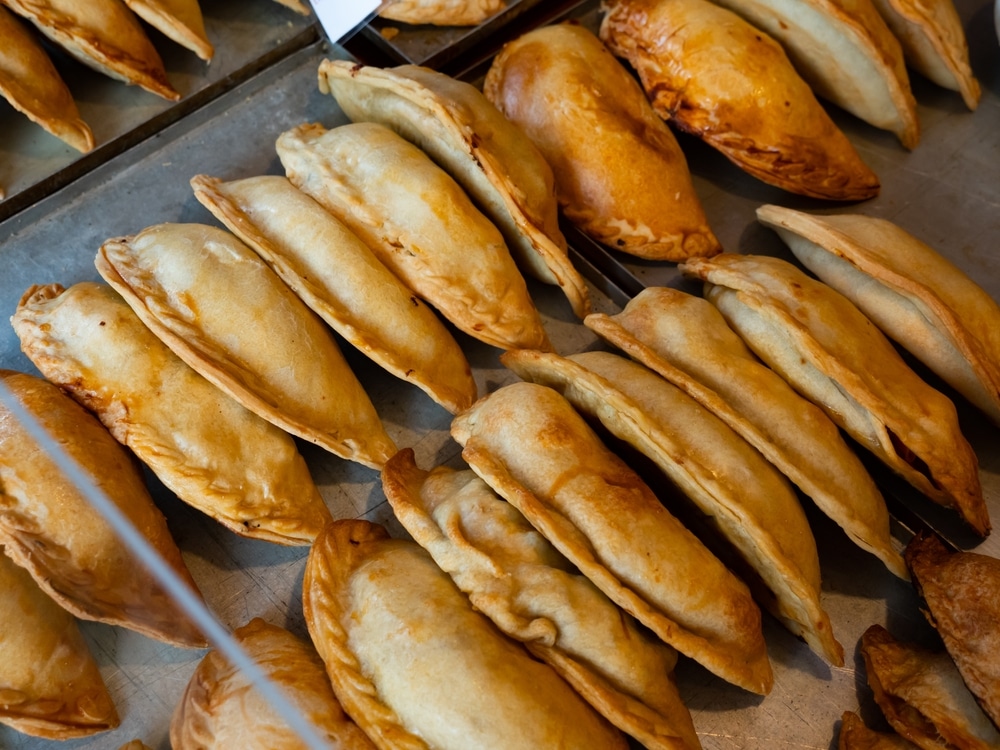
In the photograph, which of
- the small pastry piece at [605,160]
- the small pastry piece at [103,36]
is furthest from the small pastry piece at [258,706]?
the small pastry piece at [103,36]

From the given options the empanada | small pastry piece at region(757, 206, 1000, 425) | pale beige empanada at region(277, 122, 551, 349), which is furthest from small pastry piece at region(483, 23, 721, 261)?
the empanada

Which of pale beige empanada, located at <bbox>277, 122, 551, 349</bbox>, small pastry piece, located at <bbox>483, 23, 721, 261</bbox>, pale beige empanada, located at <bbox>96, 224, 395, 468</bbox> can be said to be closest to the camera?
pale beige empanada, located at <bbox>96, 224, 395, 468</bbox>

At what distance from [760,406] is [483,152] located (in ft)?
3.04

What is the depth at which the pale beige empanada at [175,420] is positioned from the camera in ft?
6.43

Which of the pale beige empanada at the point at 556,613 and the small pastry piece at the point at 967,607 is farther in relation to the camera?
the small pastry piece at the point at 967,607

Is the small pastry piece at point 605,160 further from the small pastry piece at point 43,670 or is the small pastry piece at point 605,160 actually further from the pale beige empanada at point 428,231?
the small pastry piece at point 43,670

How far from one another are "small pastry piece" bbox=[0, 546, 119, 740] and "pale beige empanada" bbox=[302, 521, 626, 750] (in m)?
0.50

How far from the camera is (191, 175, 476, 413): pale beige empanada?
2141 mm

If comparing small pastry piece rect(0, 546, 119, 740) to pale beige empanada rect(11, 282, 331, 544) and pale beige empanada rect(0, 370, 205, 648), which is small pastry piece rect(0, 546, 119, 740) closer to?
pale beige empanada rect(0, 370, 205, 648)

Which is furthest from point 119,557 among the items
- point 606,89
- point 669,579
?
point 606,89

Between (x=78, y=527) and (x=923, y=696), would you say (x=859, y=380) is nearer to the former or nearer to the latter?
(x=923, y=696)

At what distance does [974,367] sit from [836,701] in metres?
0.89

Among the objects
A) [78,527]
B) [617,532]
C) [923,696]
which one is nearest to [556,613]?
[617,532]

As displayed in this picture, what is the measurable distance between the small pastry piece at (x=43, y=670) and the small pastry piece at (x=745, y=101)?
218 centimetres
